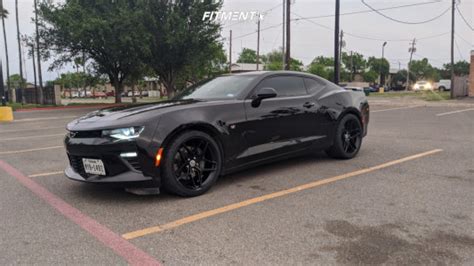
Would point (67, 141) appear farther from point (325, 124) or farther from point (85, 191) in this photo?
point (325, 124)

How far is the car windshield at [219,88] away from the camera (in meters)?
5.02

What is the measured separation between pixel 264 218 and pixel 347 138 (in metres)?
3.10

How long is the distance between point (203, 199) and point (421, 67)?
137806 mm

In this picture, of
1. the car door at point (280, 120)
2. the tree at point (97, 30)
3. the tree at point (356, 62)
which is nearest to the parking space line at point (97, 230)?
the car door at point (280, 120)

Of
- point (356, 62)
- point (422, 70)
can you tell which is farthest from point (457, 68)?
point (356, 62)

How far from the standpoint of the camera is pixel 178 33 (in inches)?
968

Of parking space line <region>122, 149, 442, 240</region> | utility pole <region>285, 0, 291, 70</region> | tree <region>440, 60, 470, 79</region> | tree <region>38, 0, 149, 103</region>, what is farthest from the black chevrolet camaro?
tree <region>440, 60, 470, 79</region>

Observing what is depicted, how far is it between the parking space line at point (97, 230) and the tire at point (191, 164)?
2.81ft

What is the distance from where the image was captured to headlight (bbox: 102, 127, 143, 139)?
3.97 metres

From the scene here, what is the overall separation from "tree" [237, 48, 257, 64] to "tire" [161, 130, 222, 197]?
9403 centimetres

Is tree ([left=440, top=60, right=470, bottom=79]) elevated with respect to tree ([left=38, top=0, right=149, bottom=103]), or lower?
elevated

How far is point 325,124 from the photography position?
583 centimetres

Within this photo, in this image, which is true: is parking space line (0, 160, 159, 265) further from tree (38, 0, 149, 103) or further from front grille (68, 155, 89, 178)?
tree (38, 0, 149, 103)

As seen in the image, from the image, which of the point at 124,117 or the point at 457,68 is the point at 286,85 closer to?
the point at 124,117
